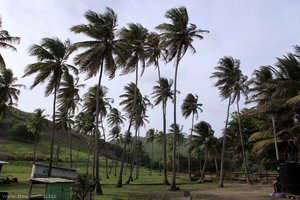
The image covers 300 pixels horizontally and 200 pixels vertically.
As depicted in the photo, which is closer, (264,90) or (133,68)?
(264,90)

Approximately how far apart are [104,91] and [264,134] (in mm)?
21236

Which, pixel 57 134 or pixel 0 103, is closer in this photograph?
pixel 0 103

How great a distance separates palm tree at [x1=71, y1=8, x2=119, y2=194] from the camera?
26.6 m

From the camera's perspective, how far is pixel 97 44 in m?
27.0

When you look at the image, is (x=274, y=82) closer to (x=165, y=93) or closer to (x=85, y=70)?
(x=85, y=70)

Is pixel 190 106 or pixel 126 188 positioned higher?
pixel 190 106

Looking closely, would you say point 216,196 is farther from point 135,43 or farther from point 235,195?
point 135,43

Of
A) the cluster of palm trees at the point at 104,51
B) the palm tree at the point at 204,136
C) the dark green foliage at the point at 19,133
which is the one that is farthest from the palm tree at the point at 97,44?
the dark green foliage at the point at 19,133

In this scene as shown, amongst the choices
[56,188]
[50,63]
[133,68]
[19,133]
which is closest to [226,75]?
[133,68]

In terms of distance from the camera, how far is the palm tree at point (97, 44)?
26.6m

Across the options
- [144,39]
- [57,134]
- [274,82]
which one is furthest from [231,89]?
[57,134]

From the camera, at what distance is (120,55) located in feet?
92.0

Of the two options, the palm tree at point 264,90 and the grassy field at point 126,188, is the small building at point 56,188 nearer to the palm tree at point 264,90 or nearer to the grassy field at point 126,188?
the grassy field at point 126,188

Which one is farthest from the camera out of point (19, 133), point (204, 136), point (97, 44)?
point (19, 133)
